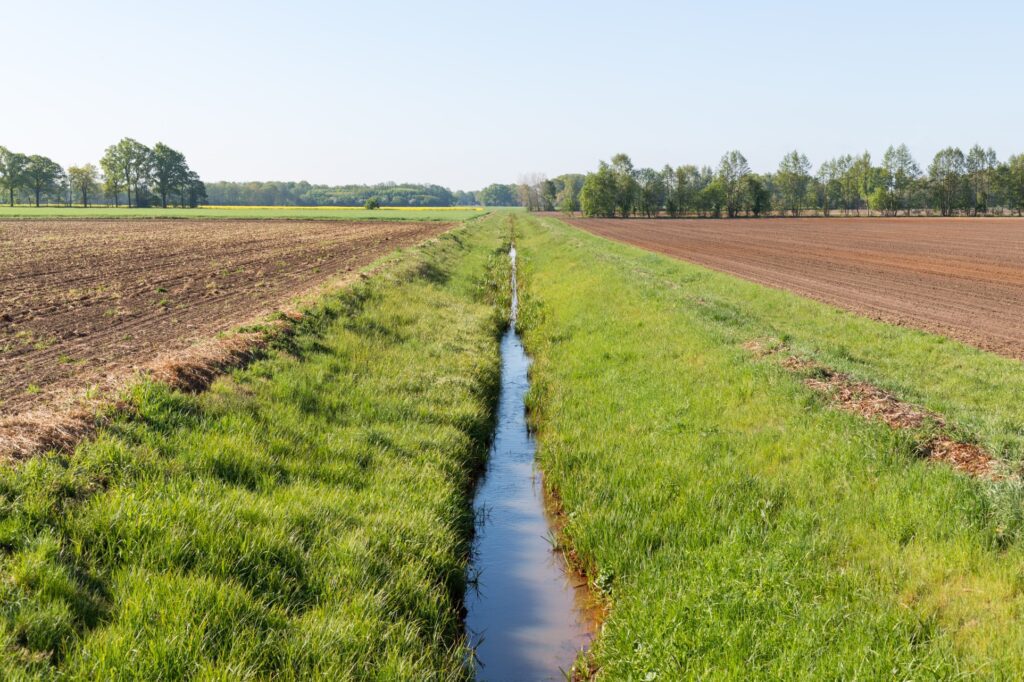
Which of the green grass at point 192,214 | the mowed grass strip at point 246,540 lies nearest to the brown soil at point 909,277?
the mowed grass strip at point 246,540

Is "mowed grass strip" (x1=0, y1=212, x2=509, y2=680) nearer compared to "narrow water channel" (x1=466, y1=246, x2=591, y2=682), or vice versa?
"mowed grass strip" (x1=0, y1=212, x2=509, y2=680)

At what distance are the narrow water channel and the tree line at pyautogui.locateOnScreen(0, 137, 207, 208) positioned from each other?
153m

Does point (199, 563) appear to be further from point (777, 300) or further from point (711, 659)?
point (777, 300)

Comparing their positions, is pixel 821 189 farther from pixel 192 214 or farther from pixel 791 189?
pixel 192 214

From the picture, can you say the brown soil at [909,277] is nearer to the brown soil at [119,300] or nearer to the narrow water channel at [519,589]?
the narrow water channel at [519,589]

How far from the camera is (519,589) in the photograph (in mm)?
6805

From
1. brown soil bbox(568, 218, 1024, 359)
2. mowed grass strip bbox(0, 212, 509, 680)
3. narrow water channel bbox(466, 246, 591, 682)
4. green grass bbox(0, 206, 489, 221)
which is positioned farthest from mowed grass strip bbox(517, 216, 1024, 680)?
green grass bbox(0, 206, 489, 221)

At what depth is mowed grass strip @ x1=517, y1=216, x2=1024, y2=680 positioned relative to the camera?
15.1 ft

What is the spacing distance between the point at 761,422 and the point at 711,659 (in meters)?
5.01

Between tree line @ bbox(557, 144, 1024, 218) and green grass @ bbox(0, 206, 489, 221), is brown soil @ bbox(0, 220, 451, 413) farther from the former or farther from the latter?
tree line @ bbox(557, 144, 1024, 218)

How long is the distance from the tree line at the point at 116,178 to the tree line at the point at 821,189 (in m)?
90.4

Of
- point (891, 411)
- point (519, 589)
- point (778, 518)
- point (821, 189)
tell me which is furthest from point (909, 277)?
point (821, 189)

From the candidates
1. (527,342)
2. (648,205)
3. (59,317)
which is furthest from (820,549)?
(648,205)

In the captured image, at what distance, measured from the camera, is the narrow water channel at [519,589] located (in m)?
5.70
